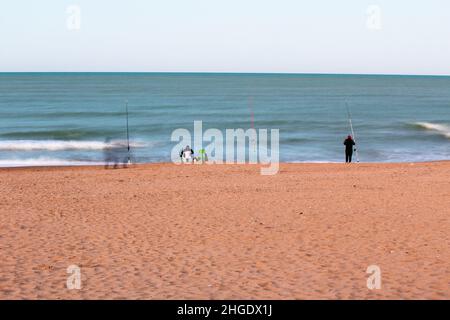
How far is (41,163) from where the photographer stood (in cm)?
2886

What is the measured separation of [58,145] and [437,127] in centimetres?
2966

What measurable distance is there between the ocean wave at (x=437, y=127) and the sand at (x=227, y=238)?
2606 cm

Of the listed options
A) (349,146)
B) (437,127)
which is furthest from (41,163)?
(437,127)

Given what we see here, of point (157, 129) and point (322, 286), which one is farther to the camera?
point (157, 129)

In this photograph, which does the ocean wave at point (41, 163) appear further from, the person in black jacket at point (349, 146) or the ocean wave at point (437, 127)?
the ocean wave at point (437, 127)

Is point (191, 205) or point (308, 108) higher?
point (308, 108)

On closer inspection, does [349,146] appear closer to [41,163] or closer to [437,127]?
[41,163]

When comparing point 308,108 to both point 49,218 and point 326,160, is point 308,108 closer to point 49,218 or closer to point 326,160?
point 326,160

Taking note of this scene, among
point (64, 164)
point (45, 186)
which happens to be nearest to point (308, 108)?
point (64, 164)

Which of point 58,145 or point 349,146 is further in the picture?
point 58,145

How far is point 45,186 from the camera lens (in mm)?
18547

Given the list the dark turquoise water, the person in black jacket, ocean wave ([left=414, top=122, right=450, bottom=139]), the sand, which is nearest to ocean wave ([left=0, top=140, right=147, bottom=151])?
the dark turquoise water

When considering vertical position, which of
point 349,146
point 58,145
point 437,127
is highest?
point 437,127

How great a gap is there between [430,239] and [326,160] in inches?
756
